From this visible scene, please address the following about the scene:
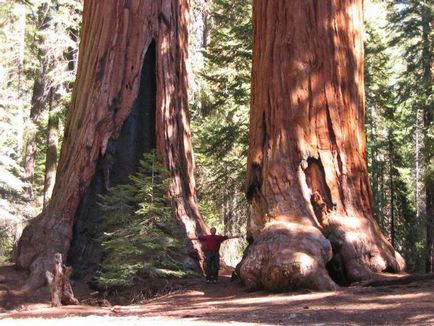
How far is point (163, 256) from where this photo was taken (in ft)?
35.3

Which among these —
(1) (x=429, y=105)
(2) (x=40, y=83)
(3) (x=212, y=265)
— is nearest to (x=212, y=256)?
(3) (x=212, y=265)

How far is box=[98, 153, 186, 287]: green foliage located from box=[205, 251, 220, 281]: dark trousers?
53 centimetres

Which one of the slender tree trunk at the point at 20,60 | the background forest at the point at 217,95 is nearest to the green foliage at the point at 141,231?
the background forest at the point at 217,95

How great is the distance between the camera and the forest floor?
6.35m

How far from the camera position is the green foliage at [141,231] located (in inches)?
410

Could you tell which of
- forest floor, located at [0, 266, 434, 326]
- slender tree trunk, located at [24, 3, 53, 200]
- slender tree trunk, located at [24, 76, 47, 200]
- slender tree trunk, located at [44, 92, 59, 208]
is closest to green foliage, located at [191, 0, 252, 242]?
slender tree trunk, located at [44, 92, 59, 208]

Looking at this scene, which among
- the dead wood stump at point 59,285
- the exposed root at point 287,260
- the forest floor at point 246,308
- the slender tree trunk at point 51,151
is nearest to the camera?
the forest floor at point 246,308

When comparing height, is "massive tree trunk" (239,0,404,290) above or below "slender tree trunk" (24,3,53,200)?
below

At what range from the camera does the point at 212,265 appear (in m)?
11.2

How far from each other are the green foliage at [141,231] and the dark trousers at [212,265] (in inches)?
20.8

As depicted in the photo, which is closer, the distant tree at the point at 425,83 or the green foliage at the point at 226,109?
the green foliage at the point at 226,109

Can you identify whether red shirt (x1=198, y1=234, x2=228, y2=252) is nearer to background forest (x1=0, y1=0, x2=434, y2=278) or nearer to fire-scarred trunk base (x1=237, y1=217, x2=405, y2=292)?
fire-scarred trunk base (x1=237, y1=217, x2=405, y2=292)

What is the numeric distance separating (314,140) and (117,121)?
459 cm

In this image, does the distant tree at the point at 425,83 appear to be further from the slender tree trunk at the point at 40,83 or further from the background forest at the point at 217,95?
the slender tree trunk at the point at 40,83
